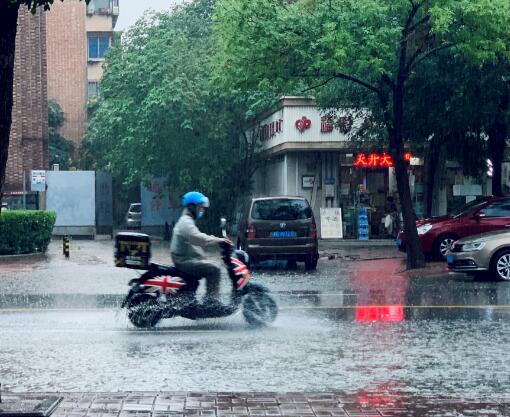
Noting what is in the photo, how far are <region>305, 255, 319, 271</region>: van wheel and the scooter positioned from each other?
11.0 metres

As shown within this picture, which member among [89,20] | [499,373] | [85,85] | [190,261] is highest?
[89,20]

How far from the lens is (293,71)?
23.4 m

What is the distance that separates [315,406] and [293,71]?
53.0 ft

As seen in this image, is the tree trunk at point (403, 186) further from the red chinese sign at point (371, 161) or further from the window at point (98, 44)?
the window at point (98, 44)

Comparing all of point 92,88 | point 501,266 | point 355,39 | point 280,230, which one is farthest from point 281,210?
point 92,88

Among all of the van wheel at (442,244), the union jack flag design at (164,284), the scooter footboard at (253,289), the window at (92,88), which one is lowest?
the scooter footboard at (253,289)

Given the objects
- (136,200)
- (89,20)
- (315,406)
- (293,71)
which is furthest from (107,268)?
(89,20)

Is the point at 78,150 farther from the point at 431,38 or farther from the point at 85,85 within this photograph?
the point at 431,38

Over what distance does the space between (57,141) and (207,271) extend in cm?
5800

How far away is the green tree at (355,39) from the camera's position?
71.0 feet

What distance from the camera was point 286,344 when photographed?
457 inches

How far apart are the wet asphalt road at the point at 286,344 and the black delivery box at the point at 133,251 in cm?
83

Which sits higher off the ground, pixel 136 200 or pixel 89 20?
pixel 89 20

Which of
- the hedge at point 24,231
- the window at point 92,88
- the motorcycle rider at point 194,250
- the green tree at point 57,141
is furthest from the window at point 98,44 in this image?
the motorcycle rider at point 194,250
